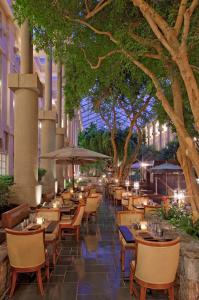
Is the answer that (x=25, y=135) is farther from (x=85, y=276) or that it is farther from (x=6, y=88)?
(x=6, y=88)

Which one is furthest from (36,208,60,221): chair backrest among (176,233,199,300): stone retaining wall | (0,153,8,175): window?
(0,153,8,175): window

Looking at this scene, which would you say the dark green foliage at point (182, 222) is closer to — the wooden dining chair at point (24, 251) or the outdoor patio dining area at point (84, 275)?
the outdoor patio dining area at point (84, 275)

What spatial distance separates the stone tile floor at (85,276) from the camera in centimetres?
431

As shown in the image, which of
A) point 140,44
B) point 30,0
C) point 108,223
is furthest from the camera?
point 108,223

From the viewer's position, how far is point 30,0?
5.54 metres

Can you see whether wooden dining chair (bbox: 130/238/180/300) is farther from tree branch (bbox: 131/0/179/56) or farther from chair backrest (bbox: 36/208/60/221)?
chair backrest (bbox: 36/208/60/221)

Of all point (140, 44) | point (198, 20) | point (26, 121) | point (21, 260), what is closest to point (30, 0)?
point (140, 44)

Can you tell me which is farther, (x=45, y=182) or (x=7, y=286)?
(x=45, y=182)

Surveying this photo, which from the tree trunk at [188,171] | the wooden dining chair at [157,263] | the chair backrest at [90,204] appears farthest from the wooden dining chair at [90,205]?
the wooden dining chair at [157,263]

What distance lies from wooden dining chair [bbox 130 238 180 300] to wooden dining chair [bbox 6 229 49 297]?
4.81 feet

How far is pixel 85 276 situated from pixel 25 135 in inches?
195

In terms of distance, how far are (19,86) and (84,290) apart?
20.2 ft

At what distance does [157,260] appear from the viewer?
3727 millimetres

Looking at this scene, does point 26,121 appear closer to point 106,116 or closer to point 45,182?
point 45,182
